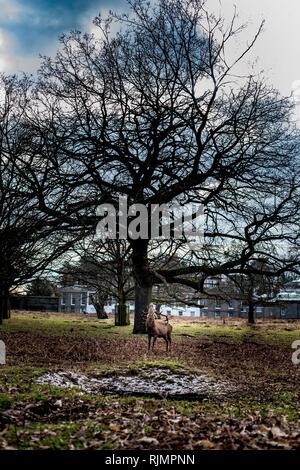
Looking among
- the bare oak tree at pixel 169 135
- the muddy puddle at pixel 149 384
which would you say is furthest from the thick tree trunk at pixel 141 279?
the muddy puddle at pixel 149 384

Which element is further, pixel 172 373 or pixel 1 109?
pixel 1 109

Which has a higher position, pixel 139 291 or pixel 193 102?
pixel 193 102

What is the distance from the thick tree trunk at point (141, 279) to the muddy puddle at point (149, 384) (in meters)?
10.4

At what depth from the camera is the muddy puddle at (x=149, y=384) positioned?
1006 cm

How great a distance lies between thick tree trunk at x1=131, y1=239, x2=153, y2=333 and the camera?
74.7 ft

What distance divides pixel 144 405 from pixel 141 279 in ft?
48.5

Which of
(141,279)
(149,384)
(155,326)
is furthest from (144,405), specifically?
(141,279)

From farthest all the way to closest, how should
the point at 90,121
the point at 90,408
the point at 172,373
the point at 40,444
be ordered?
the point at 90,121 → the point at 172,373 → the point at 90,408 → the point at 40,444

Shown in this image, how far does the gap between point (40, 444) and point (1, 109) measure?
18316 mm

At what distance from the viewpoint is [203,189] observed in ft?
67.2

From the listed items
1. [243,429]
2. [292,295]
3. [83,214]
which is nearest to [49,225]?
[83,214]

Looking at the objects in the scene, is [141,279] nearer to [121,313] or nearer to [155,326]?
[155,326]

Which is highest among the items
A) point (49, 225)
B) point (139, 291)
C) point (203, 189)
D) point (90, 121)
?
point (90, 121)

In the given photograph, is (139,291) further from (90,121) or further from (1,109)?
(1,109)
